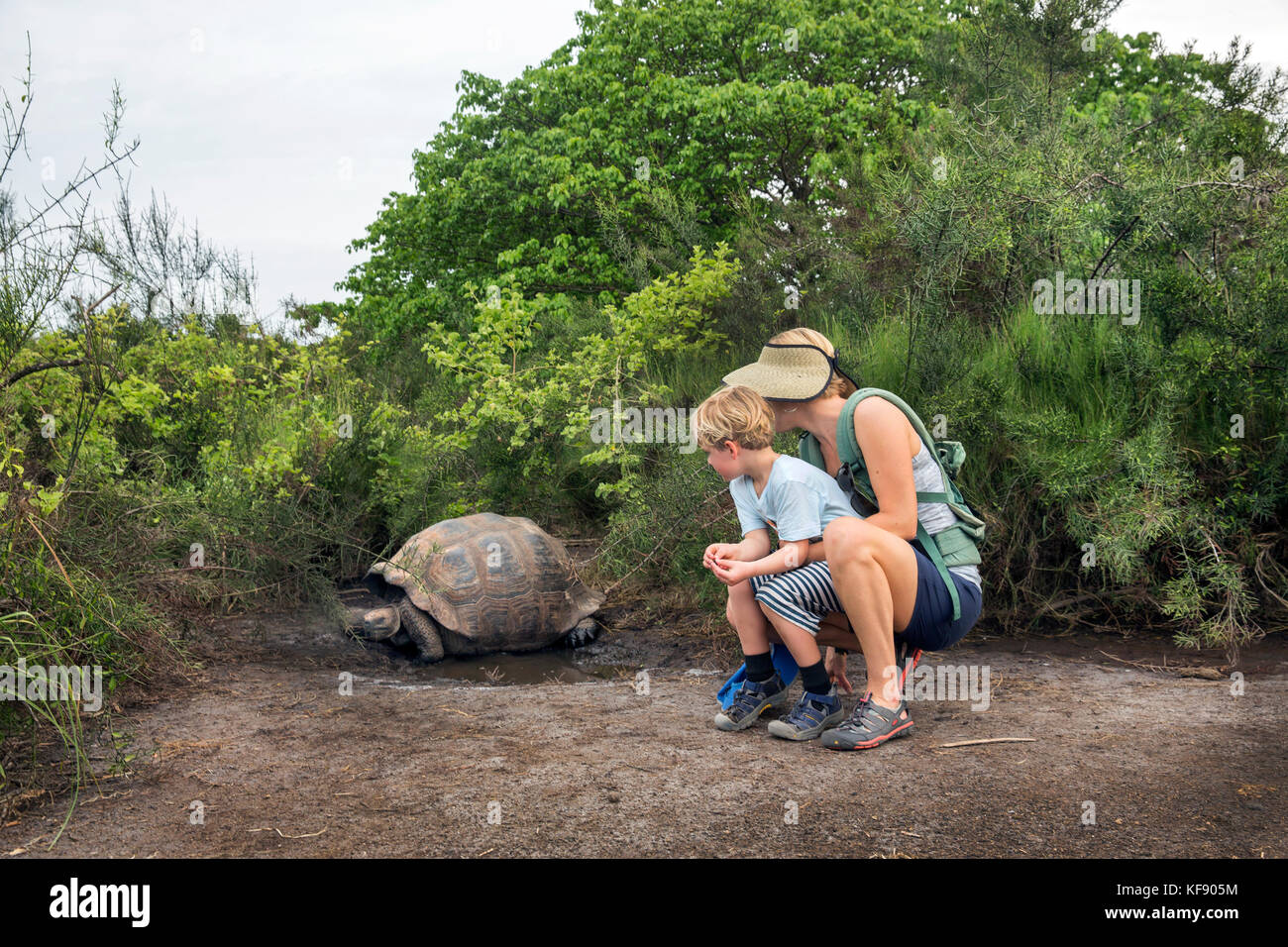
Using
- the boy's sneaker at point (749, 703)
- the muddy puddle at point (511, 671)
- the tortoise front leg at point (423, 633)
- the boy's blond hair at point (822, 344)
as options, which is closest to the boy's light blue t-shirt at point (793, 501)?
the boy's blond hair at point (822, 344)

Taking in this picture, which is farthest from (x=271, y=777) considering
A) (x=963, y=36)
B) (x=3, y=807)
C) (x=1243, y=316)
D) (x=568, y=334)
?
(x=963, y=36)

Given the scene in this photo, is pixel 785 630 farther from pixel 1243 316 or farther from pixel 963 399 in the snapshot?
pixel 1243 316

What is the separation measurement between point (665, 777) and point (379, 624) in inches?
139

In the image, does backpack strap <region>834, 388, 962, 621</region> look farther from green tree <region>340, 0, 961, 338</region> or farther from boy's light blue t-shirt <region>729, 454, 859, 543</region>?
green tree <region>340, 0, 961, 338</region>

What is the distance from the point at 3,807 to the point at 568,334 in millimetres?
8459

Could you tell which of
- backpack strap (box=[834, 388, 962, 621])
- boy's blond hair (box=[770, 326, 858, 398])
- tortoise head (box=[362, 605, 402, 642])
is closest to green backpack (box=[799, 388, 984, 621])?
backpack strap (box=[834, 388, 962, 621])

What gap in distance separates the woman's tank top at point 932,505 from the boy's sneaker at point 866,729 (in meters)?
0.64

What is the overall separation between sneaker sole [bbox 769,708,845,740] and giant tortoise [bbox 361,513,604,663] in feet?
10.1

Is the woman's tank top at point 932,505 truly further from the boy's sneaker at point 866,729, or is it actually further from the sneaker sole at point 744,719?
the sneaker sole at point 744,719

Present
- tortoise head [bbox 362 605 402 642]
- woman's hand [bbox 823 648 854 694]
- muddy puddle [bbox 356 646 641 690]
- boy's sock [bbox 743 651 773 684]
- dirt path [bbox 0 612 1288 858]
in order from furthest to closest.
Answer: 1. tortoise head [bbox 362 605 402 642]
2. muddy puddle [bbox 356 646 641 690]
3. woman's hand [bbox 823 648 854 694]
4. boy's sock [bbox 743 651 773 684]
5. dirt path [bbox 0 612 1288 858]

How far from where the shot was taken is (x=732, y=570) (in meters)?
4.00

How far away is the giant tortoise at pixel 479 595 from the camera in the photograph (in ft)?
22.5

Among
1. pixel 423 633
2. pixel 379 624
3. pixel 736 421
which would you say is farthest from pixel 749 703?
pixel 379 624

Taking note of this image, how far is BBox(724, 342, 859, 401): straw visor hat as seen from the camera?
4141 millimetres
